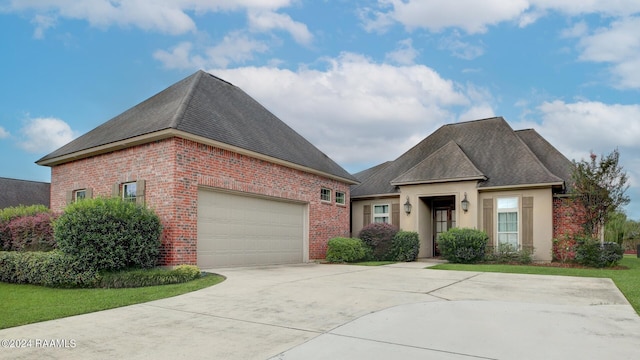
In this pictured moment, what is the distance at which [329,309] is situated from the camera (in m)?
6.66

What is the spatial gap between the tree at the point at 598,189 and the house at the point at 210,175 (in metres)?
9.18

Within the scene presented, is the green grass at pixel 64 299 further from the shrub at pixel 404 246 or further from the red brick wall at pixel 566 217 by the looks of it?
the red brick wall at pixel 566 217

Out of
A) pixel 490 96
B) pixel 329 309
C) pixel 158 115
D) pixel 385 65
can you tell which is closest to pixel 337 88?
pixel 385 65

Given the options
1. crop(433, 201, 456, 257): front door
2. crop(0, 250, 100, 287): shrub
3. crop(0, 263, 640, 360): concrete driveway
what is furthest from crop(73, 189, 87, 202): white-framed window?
crop(433, 201, 456, 257): front door

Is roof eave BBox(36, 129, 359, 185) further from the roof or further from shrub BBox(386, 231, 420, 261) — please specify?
the roof

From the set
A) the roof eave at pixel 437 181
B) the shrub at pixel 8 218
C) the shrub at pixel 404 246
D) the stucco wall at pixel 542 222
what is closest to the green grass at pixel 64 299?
the shrub at pixel 8 218

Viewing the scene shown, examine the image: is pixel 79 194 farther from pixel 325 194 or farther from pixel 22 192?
pixel 22 192

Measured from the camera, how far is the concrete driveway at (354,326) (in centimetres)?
456

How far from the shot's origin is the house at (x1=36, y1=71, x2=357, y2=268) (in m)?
11.7

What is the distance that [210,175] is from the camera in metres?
12.5

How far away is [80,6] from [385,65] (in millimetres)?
10417

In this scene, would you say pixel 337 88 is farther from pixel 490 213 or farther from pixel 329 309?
pixel 329 309

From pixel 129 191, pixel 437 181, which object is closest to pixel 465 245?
pixel 437 181

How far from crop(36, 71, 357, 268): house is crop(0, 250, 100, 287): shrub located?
2.18 metres
